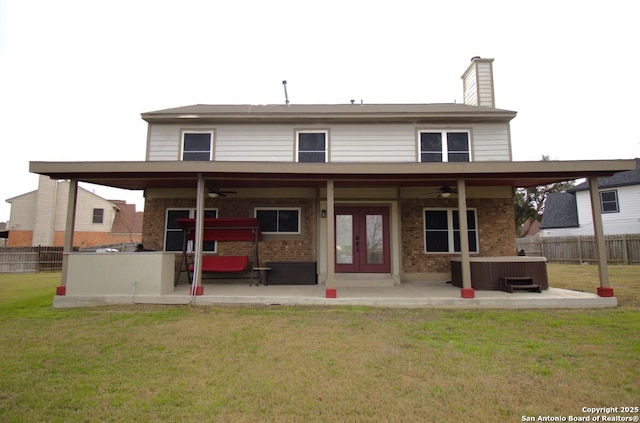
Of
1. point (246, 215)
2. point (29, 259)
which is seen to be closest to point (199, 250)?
point (246, 215)

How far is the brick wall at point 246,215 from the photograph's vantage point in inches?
405

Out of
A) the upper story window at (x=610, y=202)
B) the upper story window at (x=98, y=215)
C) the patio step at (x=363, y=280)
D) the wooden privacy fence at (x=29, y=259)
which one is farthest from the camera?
the upper story window at (x=98, y=215)

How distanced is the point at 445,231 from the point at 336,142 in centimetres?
421

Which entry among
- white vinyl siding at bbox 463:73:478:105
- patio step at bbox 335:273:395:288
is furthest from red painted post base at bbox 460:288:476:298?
white vinyl siding at bbox 463:73:478:105

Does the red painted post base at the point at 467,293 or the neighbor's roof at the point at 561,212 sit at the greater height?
the neighbor's roof at the point at 561,212

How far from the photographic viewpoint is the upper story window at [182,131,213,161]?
10.6m

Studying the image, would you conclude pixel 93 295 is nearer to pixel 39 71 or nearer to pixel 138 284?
pixel 138 284

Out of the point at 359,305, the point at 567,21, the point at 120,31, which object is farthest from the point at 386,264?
the point at 120,31

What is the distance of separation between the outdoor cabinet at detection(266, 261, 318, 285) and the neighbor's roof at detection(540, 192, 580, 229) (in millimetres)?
23583

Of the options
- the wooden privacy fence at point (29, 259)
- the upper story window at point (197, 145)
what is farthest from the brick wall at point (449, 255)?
the wooden privacy fence at point (29, 259)

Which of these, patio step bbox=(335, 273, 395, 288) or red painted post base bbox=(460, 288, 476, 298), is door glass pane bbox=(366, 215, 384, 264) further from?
red painted post base bbox=(460, 288, 476, 298)

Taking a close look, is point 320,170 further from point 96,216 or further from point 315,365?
point 96,216

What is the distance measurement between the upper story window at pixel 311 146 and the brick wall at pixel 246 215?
128cm

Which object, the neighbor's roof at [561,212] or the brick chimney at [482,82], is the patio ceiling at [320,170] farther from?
the neighbor's roof at [561,212]
